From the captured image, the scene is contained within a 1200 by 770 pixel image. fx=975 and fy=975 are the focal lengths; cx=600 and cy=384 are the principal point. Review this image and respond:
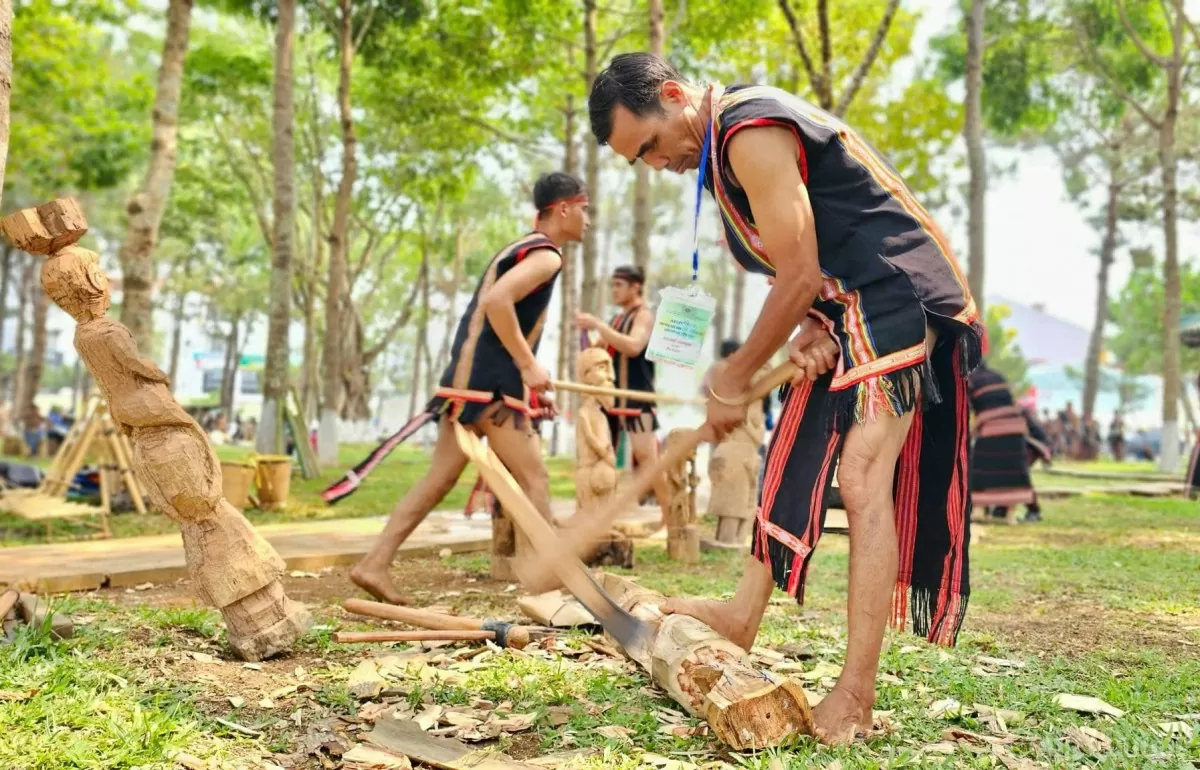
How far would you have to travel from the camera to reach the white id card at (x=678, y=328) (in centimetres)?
382

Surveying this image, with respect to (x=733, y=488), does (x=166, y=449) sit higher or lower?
higher

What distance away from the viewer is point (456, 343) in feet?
15.8

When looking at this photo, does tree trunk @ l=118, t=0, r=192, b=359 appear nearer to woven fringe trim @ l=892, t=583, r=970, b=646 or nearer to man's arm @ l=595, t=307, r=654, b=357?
man's arm @ l=595, t=307, r=654, b=357

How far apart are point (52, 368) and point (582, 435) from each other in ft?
270

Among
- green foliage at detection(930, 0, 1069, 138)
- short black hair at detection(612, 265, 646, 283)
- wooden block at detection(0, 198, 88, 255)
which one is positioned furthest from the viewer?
green foliage at detection(930, 0, 1069, 138)

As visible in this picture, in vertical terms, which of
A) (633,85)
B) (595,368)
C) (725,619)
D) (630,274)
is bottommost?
(725,619)

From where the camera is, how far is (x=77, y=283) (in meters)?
3.15

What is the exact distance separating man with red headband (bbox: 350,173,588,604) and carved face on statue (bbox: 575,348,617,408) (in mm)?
1111

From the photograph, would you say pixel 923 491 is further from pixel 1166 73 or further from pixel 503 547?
pixel 1166 73

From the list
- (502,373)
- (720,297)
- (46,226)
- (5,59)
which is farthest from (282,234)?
(720,297)

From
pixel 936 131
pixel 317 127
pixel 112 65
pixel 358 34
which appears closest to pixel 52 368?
pixel 112 65

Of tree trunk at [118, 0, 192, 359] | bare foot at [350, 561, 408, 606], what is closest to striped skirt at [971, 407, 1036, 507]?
bare foot at [350, 561, 408, 606]

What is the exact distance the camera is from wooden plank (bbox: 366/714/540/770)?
2371 millimetres

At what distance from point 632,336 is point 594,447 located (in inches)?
45.6
